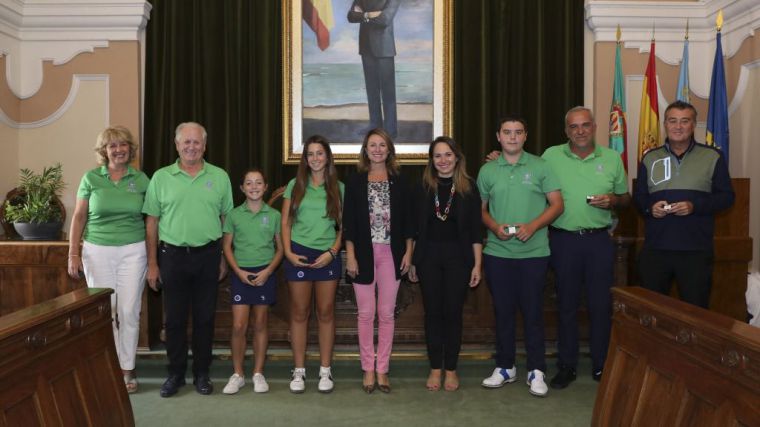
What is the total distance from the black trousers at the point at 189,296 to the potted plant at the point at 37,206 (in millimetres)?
1287

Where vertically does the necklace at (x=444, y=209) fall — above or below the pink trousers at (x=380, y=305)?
above

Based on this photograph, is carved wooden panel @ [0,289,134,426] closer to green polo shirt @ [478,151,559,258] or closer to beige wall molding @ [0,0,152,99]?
green polo shirt @ [478,151,559,258]

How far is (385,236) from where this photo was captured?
10.6ft

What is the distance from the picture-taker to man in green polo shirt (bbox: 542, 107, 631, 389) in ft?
10.9

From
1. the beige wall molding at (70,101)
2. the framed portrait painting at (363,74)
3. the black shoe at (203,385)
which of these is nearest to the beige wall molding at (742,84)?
the framed portrait painting at (363,74)

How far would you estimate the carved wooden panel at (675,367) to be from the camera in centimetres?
153

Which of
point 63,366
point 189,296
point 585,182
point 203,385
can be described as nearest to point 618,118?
point 585,182

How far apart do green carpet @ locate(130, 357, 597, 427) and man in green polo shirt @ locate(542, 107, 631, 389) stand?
0.30m

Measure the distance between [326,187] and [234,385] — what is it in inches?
48.2

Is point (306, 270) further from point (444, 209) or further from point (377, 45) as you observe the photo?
point (377, 45)

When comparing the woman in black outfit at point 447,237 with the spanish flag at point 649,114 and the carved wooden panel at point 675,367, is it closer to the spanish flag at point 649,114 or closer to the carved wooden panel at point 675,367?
the carved wooden panel at point 675,367

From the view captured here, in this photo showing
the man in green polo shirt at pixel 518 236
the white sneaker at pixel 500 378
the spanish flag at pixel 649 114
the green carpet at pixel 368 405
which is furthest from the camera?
the spanish flag at pixel 649 114

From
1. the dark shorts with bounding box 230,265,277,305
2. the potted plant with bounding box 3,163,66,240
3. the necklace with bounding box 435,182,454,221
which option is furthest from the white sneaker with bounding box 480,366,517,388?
the potted plant with bounding box 3,163,66,240

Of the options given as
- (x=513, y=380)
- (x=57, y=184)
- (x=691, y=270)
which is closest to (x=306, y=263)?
(x=513, y=380)
